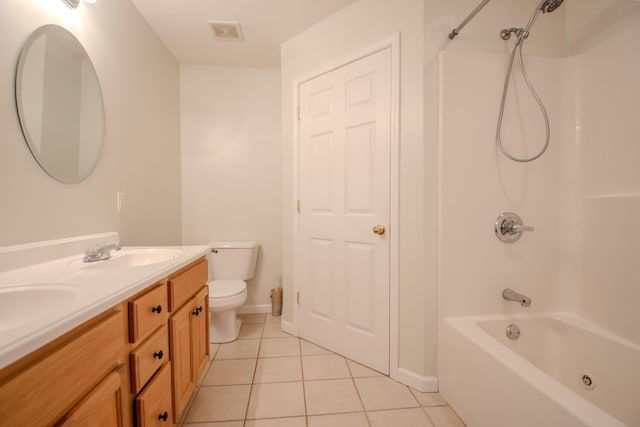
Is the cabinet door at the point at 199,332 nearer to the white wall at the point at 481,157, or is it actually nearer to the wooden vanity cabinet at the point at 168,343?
the wooden vanity cabinet at the point at 168,343

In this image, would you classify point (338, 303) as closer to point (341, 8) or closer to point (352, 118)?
point (352, 118)

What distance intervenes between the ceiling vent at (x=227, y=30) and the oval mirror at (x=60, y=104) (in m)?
0.96

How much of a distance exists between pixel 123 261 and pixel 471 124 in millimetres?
1979

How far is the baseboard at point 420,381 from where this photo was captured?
1.38 metres

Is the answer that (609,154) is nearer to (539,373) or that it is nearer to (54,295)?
(539,373)

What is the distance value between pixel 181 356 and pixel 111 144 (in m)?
1.25

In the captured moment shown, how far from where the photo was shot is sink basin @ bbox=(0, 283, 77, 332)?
2.17 ft

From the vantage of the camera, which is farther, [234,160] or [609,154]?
[234,160]

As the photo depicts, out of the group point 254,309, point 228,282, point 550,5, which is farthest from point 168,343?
point 550,5

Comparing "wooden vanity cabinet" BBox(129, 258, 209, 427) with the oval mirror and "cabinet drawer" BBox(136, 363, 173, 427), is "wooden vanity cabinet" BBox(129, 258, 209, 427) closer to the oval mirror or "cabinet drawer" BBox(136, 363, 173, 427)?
"cabinet drawer" BBox(136, 363, 173, 427)

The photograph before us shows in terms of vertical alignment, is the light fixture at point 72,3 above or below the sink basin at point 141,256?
above

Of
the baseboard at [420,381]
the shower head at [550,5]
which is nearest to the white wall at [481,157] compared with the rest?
the shower head at [550,5]

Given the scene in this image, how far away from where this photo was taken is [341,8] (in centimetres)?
167

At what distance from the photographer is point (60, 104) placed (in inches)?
42.9
